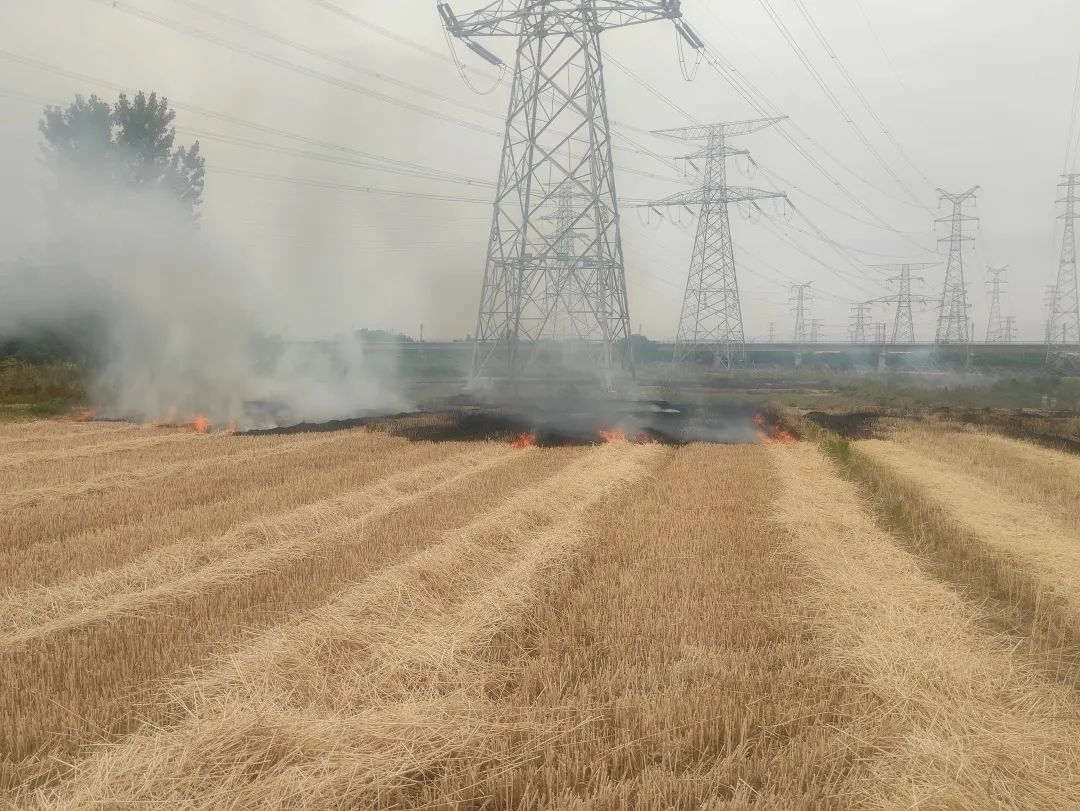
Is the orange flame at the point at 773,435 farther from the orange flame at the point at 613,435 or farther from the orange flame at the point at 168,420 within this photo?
the orange flame at the point at 168,420

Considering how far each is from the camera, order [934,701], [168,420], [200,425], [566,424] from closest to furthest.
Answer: [934,701]
[200,425]
[168,420]
[566,424]

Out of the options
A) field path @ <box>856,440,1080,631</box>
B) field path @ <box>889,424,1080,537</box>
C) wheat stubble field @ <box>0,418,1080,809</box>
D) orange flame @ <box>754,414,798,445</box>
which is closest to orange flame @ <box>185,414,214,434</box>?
wheat stubble field @ <box>0,418,1080,809</box>

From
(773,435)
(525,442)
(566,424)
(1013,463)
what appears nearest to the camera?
(1013,463)

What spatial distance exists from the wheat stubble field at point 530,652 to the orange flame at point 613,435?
835 cm

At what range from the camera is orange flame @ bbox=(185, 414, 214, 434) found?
20223 millimetres


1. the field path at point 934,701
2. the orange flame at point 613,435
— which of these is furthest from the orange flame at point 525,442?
the field path at point 934,701

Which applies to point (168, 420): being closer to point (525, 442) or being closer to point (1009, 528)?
point (525, 442)

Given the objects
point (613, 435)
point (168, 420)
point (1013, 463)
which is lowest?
point (168, 420)

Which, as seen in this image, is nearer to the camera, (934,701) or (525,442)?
(934,701)

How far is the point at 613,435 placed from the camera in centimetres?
2091

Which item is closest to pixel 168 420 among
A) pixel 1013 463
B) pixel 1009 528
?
pixel 1009 528

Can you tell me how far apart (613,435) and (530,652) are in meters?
15.4

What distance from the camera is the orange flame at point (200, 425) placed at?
66.3 feet

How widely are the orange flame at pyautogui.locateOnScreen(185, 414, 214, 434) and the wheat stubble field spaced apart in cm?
873
